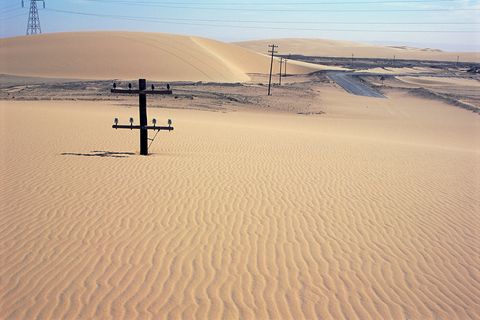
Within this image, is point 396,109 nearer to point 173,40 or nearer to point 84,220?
point 84,220

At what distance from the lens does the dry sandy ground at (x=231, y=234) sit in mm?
5453

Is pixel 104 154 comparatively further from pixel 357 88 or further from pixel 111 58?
pixel 111 58

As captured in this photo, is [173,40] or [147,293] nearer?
[147,293]

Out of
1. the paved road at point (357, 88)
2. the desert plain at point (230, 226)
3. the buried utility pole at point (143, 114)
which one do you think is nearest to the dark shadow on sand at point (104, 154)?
the desert plain at point (230, 226)

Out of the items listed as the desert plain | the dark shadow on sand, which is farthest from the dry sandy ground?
the dark shadow on sand

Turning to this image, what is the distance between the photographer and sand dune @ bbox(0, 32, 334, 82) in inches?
2341

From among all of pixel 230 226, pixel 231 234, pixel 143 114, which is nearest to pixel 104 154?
pixel 143 114

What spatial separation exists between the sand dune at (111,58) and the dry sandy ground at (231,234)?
46.6 m

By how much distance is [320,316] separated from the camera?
A: 5.22 meters

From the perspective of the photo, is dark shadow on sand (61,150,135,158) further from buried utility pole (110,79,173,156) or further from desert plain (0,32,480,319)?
buried utility pole (110,79,173,156)

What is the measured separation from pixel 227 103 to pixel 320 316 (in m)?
30.6

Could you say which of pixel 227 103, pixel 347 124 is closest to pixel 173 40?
pixel 227 103

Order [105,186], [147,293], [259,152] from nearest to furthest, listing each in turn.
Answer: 1. [147,293]
2. [105,186]
3. [259,152]

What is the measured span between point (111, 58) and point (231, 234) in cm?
6159
